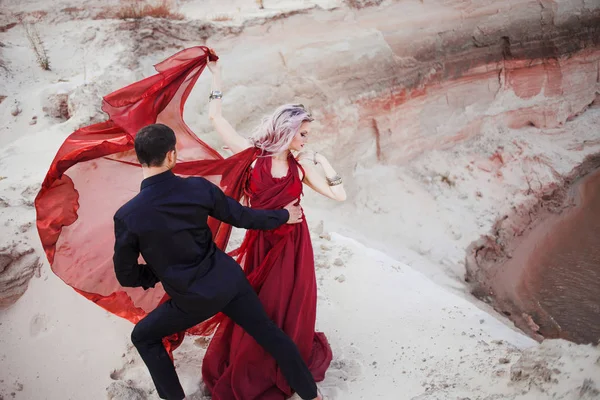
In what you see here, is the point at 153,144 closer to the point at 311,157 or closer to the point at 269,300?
the point at 311,157

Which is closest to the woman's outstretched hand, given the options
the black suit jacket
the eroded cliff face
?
the black suit jacket

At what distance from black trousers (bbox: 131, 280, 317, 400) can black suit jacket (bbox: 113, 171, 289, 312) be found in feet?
0.31

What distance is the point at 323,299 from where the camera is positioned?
12.2ft

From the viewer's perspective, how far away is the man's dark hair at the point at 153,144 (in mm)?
2006

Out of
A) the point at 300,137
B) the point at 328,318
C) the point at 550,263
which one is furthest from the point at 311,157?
the point at 550,263

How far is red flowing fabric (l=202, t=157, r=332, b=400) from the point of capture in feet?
8.75

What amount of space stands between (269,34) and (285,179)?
421 cm

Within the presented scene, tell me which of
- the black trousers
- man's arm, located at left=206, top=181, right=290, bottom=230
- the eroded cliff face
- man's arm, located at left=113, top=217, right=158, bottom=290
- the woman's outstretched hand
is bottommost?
the eroded cliff face

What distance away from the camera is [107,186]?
9.37ft

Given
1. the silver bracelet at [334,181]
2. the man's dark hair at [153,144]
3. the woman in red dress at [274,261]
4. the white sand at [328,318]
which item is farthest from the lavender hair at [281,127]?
the white sand at [328,318]

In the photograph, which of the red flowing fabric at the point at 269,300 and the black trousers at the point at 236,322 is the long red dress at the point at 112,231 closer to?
the red flowing fabric at the point at 269,300

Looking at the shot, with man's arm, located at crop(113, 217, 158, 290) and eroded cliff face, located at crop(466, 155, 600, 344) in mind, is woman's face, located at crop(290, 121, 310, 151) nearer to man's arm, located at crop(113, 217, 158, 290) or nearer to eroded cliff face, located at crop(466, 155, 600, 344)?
man's arm, located at crop(113, 217, 158, 290)

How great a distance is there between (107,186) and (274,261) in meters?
1.00

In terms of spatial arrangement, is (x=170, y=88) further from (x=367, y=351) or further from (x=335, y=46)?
(x=335, y=46)
